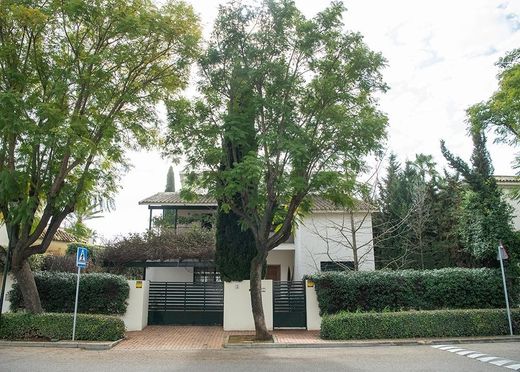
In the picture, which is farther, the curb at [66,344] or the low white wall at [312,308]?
the low white wall at [312,308]

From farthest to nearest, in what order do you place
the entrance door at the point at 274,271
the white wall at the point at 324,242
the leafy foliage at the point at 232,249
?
the entrance door at the point at 274,271 → the white wall at the point at 324,242 → the leafy foliage at the point at 232,249

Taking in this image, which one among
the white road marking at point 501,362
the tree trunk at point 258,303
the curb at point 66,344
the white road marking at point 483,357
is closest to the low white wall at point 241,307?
the tree trunk at point 258,303

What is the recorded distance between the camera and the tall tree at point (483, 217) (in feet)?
48.3

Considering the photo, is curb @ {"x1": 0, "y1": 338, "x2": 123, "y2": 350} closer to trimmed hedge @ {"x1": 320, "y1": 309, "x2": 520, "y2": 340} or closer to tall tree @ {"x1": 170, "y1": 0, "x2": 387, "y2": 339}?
tall tree @ {"x1": 170, "y1": 0, "x2": 387, "y2": 339}

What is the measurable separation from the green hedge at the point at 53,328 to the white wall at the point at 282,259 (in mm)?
13349

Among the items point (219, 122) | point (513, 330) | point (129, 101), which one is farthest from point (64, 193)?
point (513, 330)

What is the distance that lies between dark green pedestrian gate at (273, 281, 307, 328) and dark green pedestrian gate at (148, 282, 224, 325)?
225 cm

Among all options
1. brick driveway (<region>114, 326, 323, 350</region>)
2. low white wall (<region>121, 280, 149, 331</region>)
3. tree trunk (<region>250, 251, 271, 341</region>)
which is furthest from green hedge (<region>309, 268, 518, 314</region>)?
low white wall (<region>121, 280, 149, 331</region>)

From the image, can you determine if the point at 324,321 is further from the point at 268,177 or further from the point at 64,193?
the point at 64,193

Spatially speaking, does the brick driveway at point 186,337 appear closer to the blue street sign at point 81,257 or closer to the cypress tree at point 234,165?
the cypress tree at point 234,165

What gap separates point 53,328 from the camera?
39.1 feet

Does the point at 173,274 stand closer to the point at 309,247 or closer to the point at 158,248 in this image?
the point at 158,248

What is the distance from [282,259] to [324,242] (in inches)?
142

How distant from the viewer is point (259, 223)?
42.9ft
